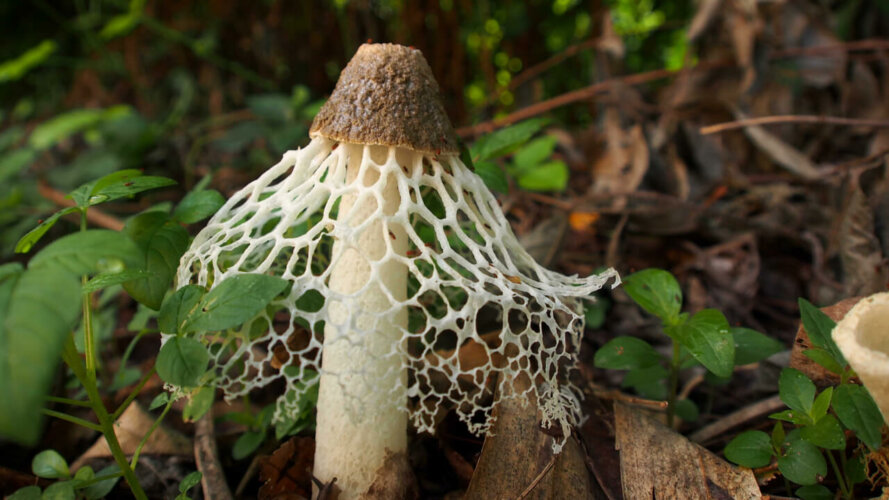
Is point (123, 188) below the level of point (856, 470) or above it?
above

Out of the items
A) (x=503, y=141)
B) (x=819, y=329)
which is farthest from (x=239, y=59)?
(x=819, y=329)

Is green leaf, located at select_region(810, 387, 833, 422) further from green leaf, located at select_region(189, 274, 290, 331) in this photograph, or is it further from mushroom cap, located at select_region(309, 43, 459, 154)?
green leaf, located at select_region(189, 274, 290, 331)

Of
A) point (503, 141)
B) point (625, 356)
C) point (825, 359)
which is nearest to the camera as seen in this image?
point (825, 359)

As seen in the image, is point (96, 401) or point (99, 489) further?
point (99, 489)

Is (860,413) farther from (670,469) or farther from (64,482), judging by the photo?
(64,482)

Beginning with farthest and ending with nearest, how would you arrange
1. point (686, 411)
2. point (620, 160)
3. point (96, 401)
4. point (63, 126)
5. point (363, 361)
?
1. point (63, 126)
2. point (620, 160)
3. point (686, 411)
4. point (363, 361)
5. point (96, 401)

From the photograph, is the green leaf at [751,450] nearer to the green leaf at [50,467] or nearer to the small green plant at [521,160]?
the small green plant at [521,160]

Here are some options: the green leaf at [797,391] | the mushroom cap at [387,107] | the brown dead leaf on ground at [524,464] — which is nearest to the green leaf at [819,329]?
the green leaf at [797,391]
